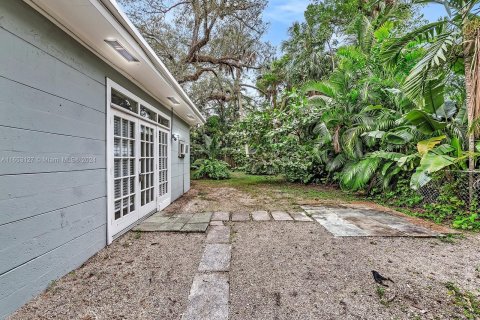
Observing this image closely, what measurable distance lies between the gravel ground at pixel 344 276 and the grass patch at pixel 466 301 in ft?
0.14

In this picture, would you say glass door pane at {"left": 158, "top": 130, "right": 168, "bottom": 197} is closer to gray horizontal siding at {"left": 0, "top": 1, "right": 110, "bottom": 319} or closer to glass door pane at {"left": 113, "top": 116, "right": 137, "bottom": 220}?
glass door pane at {"left": 113, "top": 116, "right": 137, "bottom": 220}

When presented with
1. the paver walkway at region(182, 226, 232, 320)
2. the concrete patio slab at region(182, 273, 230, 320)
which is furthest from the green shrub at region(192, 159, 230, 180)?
the concrete patio slab at region(182, 273, 230, 320)

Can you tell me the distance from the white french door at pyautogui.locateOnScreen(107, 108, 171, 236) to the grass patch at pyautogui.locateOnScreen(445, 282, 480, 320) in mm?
3757

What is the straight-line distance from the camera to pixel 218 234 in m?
3.32

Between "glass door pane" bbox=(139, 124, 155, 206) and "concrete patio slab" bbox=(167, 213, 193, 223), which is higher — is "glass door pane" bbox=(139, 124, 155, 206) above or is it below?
above

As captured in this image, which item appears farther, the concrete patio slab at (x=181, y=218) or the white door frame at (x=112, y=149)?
the concrete patio slab at (x=181, y=218)

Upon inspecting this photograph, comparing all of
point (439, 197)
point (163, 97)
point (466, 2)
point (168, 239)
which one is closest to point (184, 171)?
point (163, 97)

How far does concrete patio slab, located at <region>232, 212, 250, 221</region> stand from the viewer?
4.09 metres

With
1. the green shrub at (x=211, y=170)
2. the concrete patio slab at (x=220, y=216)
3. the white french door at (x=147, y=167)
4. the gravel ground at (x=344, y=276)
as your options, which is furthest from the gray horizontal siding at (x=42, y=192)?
the green shrub at (x=211, y=170)

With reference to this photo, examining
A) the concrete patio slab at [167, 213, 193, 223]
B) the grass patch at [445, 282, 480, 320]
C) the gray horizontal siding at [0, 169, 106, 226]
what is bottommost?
the grass patch at [445, 282, 480, 320]

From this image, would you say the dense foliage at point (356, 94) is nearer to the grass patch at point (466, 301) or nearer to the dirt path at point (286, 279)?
the dirt path at point (286, 279)

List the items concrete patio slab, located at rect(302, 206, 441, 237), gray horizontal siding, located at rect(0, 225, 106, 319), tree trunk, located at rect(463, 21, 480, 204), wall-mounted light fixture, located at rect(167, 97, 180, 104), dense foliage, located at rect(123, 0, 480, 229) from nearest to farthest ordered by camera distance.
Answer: gray horizontal siding, located at rect(0, 225, 106, 319) → concrete patio slab, located at rect(302, 206, 441, 237) → tree trunk, located at rect(463, 21, 480, 204) → dense foliage, located at rect(123, 0, 480, 229) → wall-mounted light fixture, located at rect(167, 97, 180, 104)

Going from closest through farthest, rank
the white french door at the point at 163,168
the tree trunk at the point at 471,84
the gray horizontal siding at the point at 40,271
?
the gray horizontal siding at the point at 40,271, the tree trunk at the point at 471,84, the white french door at the point at 163,168

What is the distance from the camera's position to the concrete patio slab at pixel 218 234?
309 cm
